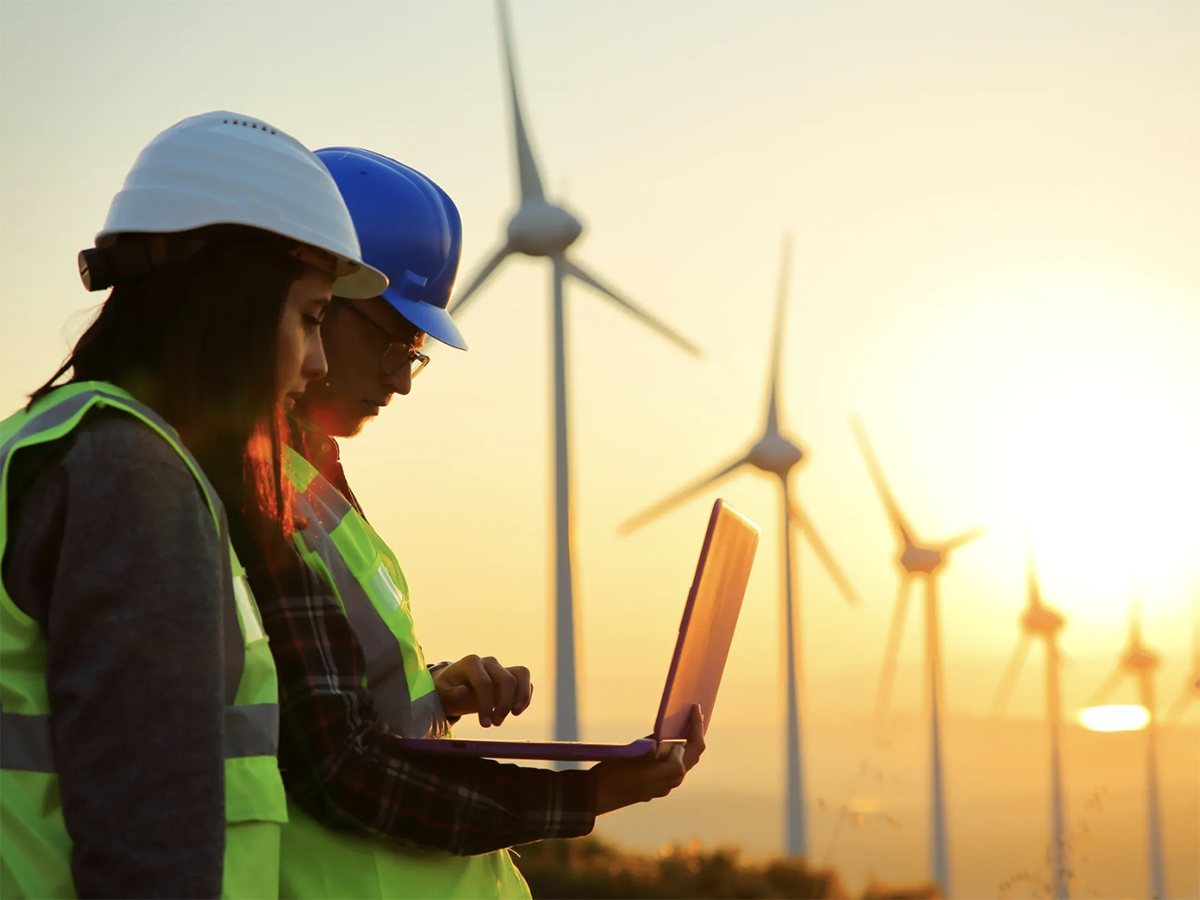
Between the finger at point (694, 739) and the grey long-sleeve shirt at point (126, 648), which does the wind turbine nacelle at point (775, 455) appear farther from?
the grey long-sleeve shirt at point (126, 648)

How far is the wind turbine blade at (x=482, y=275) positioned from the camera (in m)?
26.6

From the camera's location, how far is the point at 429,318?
13.8 feet

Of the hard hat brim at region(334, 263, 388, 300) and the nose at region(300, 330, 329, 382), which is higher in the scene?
the hard hat brim at region(334, 263, 388, 300)

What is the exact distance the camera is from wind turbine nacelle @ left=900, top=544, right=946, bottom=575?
1613 inches

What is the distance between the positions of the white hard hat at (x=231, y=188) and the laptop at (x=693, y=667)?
3.29 feet

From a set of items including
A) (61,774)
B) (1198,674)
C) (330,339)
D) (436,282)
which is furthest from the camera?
(1198,674)

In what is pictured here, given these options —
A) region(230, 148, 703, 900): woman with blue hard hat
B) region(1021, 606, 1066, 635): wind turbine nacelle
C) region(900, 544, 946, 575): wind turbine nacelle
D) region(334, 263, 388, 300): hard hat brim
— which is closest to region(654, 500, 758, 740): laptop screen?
region(230, 148, 703, 900): woman with blue hard hat

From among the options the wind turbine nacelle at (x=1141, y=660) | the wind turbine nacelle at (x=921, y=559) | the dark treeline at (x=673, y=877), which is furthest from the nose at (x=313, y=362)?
the wind turbine nacelle at (x=1141, y=660)

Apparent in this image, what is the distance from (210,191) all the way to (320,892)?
142cm

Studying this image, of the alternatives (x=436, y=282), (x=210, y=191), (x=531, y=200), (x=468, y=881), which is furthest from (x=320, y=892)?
(x=531, y=200)

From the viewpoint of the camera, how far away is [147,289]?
8.86 feet

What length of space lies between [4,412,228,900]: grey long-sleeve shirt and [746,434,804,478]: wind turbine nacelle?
33536 mm

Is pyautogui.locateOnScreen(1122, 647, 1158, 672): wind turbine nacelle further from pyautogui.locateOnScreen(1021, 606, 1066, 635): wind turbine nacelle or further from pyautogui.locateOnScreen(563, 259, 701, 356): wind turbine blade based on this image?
pyautogui.locateOnScreen(563, 259, 701, 356): wind turbine blade

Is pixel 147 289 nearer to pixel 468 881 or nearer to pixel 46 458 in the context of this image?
pixel 46 458
